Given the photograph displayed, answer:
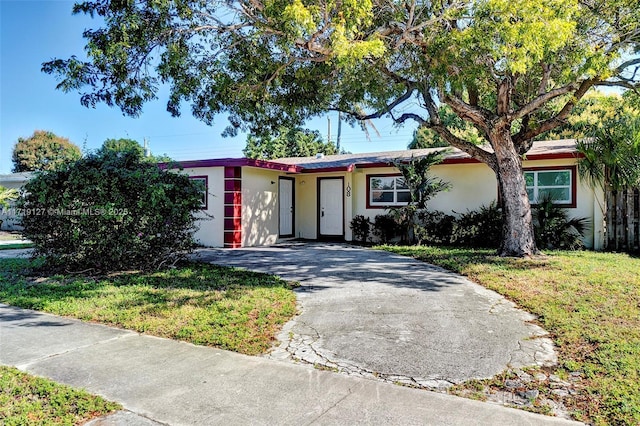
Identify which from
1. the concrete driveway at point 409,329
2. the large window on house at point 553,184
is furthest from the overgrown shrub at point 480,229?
the concrete driveway at point 409,329

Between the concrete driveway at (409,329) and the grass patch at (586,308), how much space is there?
0.31m

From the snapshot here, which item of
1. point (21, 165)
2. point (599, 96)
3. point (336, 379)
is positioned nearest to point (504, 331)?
point (336, 379)

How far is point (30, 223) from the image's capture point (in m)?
8.52

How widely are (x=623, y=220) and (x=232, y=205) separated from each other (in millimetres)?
11197

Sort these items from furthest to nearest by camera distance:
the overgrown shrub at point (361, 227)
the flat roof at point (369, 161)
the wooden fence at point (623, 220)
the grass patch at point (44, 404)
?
the overgrown shrub at point (361, 227) → the flat roof at point (369, 161) → the wooden fence at point (623, 220) → the grass patch at point (44, 404)

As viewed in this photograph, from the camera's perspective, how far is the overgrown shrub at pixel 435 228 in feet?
45.0

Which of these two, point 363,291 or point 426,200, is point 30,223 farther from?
point 426,200

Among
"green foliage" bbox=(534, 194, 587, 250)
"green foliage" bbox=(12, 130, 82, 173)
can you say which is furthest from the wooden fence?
"green foliage" bbox=(12, 130, 82, 173)

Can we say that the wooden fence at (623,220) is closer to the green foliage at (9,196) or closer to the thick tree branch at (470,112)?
the thick tree branch at (470,112)

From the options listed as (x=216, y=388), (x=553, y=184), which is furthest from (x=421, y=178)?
(x=216, y=388)

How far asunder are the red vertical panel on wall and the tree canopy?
5.97 feet

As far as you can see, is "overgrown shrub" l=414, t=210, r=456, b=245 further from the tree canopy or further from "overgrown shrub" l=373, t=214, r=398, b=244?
the tree canopy

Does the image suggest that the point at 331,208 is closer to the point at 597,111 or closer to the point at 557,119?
the point at 557,119

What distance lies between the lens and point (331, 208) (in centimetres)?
1647
